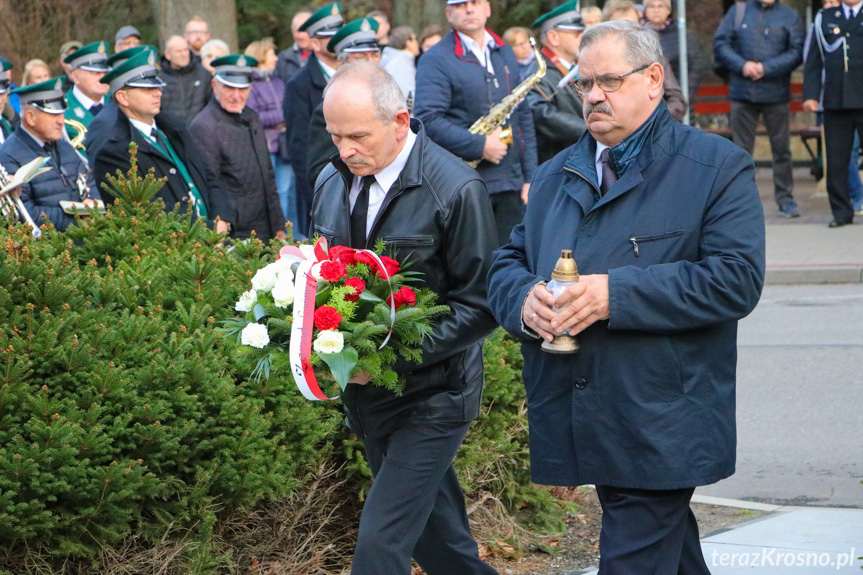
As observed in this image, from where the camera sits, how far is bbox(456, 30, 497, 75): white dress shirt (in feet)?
28.0

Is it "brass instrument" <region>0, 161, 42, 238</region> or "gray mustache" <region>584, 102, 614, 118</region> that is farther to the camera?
"brass instrument" <region>0, 161, 42, 238</region>

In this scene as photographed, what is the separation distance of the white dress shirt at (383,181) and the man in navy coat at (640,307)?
59cm

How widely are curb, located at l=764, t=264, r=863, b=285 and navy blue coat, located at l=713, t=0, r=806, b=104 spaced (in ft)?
10.2

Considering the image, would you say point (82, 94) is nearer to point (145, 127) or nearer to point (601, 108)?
point (145, 127)

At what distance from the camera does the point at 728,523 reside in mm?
5562

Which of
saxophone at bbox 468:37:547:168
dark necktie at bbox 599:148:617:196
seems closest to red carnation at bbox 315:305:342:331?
dark necktie at bbox 599:148:617:196

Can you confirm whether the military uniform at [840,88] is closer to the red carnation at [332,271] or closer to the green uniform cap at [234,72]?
the green uniform cap at [234,72]

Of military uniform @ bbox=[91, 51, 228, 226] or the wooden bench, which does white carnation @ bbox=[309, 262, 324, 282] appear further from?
the wooden bench

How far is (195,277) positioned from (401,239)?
63.5 inches

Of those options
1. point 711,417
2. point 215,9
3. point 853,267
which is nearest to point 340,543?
point 711,417

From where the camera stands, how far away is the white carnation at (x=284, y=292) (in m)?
3.64

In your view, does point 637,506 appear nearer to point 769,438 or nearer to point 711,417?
point 711,417

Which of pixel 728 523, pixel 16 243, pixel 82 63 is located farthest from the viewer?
pixel 82 63

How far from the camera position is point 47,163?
7719mm
